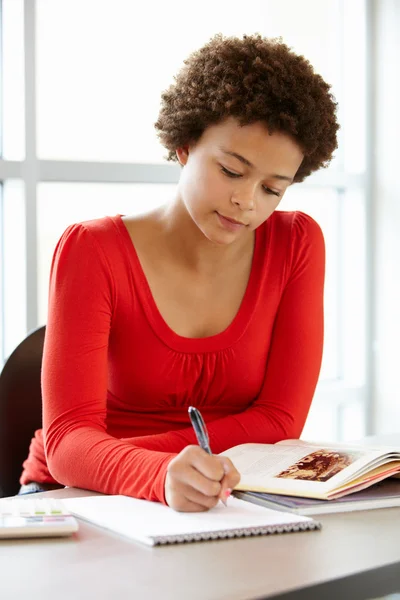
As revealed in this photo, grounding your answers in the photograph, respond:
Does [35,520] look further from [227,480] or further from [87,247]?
[87,247]

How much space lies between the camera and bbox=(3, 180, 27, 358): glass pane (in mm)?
2834

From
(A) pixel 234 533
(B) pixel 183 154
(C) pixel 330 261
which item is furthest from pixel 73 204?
Result: (A) pixel 234 533

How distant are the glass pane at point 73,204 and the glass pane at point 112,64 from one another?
11 centimetres

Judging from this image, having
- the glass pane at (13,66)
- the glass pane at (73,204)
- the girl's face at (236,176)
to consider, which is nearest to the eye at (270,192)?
the girl's face at (236,176)

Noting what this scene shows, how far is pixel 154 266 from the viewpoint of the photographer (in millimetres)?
1703

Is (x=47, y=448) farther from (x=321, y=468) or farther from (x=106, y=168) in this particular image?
(x=106, y=168)

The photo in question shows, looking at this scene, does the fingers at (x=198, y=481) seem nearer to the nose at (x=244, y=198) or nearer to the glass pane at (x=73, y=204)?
the nose at (x=244, y=198)

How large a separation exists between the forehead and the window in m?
1.36

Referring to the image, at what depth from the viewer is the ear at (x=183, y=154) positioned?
1.69m

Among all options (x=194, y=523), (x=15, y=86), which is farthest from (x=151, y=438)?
(x=15, y=86)

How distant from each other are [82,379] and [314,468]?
0.43 m

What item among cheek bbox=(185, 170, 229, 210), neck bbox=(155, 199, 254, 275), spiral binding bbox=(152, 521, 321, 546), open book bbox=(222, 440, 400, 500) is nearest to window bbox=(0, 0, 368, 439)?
neck bbox=(155, 199, 254, 275)

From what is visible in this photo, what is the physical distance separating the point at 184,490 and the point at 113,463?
198 millimetres

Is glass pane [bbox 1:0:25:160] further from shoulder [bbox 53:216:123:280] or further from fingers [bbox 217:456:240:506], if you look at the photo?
fingers [bbox 217:456:240:506]
